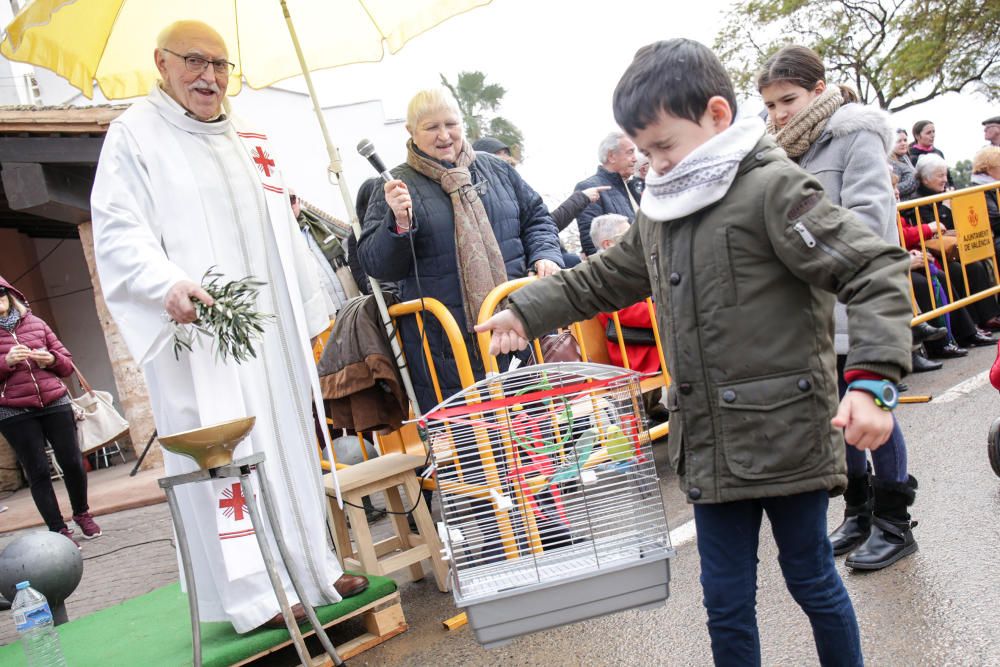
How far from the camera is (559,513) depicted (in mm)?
2551

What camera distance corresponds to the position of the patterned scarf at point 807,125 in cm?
350

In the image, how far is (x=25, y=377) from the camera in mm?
6293

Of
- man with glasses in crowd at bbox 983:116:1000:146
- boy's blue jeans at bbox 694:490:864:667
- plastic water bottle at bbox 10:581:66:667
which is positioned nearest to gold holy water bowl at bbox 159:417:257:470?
plastic water bottle at bbox 10:581:66:667

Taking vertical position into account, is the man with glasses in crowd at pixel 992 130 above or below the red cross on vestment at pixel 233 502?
above

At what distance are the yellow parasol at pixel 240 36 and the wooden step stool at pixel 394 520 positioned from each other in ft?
1.19

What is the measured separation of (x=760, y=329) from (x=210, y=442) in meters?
1.83

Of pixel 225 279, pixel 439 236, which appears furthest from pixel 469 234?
pixel 225 279

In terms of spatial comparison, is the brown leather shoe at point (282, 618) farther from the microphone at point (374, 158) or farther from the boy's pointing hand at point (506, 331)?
the microphone at point (374, 158)

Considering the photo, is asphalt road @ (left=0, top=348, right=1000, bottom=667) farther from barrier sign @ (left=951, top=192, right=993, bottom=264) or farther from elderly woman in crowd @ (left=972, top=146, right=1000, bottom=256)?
elderly woman in crowd @ (left=972, top=146, right=1000, bottom=256)

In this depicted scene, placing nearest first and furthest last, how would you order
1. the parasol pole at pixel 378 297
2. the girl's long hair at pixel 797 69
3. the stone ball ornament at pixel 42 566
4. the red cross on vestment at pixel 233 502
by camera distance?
the red cross on vestment at pixel 233 502 → the girl's long hair at pixel 797 69 → the stone ball ornament at pixel 42 566 → the parasol pole at pixel 378 297

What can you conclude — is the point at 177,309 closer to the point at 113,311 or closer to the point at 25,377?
the point at 113,311

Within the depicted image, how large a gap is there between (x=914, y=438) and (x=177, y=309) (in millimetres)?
4066

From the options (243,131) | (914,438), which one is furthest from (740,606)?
(914,438)

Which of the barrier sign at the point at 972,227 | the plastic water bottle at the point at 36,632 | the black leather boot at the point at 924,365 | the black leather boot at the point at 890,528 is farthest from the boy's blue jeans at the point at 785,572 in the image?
the barrier sign at the point at 972,227
